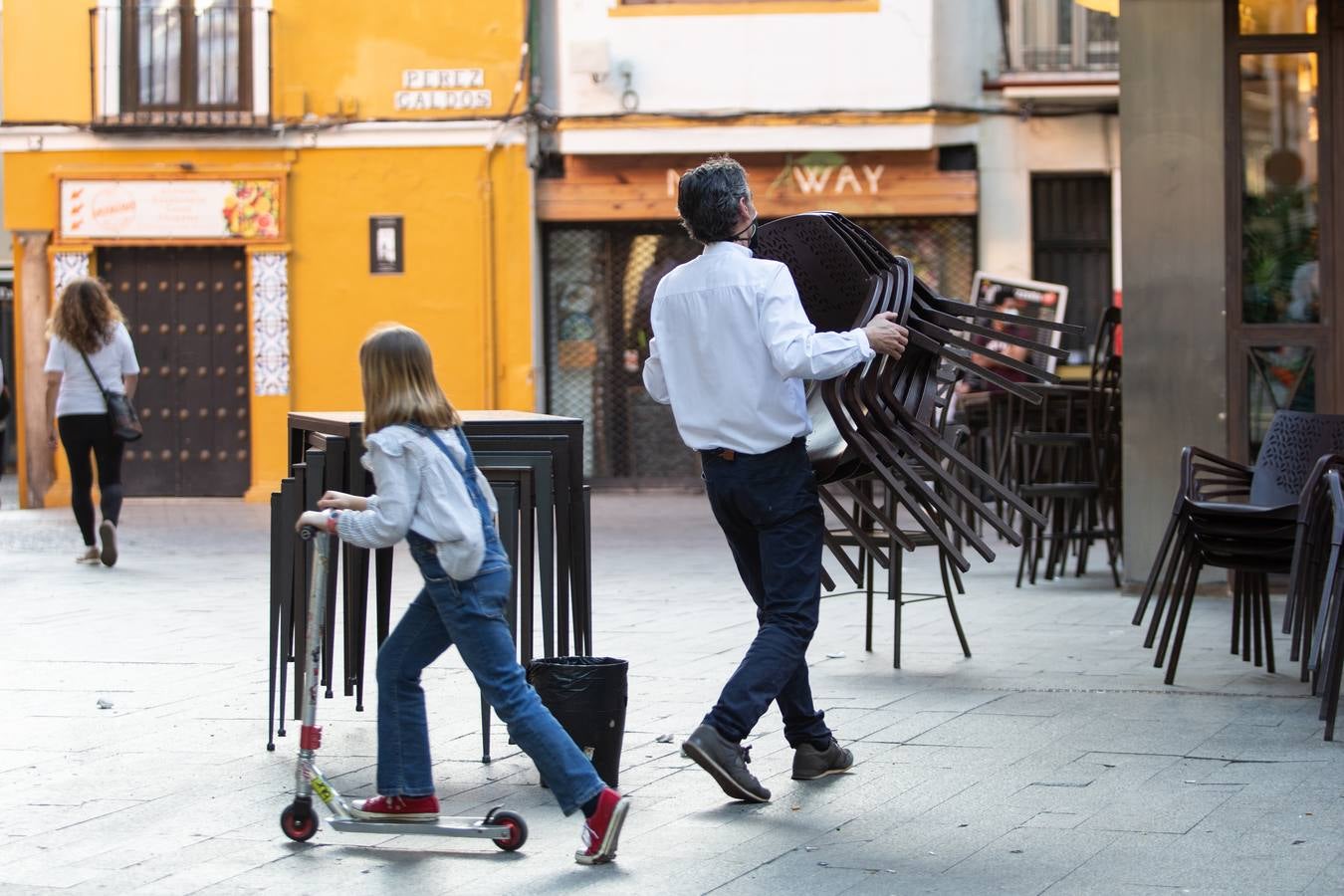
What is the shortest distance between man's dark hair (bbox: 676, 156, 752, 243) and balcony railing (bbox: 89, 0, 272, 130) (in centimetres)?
1489

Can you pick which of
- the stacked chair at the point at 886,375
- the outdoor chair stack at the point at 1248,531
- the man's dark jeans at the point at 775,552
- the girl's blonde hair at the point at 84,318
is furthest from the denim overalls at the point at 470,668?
the girl's blonde hair at the point at 84,318

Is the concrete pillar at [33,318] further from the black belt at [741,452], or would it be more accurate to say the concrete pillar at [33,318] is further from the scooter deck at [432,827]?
the scooter deck at [432,827]

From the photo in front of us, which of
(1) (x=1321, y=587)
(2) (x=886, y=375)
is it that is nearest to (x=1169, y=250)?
(1) (x=1321, y=587)

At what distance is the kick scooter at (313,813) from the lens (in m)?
4.86

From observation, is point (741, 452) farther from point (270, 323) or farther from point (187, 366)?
point (187, 366)

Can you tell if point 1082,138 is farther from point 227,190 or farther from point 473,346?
point 227,190

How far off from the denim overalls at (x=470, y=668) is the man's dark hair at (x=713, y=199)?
987mm

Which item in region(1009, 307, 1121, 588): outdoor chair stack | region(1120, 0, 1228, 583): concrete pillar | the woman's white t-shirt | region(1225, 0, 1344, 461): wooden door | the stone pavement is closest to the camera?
the stone pavement

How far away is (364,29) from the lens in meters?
19.8

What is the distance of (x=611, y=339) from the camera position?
19828mm

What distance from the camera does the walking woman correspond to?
1228 centimetres

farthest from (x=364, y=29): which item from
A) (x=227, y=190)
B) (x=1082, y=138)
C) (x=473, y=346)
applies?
(x=1082, y=138)

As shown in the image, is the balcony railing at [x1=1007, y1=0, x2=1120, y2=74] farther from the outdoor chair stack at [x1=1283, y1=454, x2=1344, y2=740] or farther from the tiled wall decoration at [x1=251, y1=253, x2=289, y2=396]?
the outdoor chair stack at [x1=1283, y1=454, x2=1344, y2=740]

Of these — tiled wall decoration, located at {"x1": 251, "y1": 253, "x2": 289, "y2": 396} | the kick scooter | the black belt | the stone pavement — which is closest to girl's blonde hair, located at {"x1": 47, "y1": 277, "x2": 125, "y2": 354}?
the stone pavement
